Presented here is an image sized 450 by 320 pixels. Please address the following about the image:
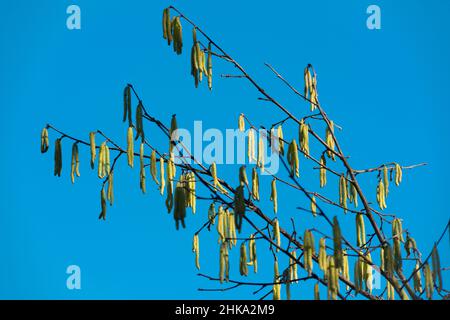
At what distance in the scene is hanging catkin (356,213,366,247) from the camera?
4859mm

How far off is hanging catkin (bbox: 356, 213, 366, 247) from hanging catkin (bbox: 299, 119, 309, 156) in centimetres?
51

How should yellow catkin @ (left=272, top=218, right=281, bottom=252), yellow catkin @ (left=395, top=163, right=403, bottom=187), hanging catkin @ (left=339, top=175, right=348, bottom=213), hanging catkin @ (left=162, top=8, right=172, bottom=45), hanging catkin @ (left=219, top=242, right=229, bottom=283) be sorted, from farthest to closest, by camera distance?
yellow catkin @ (left=395, top=163, right=403, bottom=187)
hanging catkin @ (left=339, top=175, right=348, bottom=213)
hanging catkin @ (left=162, top=8, right=172, bottom=45)
yellow catkin @ (left=272, top=218, right=281, bottom=252)
hanging catkin @ (left=219, top=242, right=229, bottom=283)

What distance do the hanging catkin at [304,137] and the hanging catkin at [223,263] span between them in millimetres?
892

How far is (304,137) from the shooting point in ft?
17.0

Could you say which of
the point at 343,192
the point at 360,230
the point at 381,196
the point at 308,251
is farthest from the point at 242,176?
the point at 381,196

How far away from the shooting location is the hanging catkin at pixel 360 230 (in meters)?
4.86

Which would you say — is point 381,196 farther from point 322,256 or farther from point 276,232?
point 322,256

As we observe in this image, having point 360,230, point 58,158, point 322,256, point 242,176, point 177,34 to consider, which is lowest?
point 322,256

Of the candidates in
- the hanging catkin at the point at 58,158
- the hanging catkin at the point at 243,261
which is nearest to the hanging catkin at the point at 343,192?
the hanging catkin at the point at 243,261

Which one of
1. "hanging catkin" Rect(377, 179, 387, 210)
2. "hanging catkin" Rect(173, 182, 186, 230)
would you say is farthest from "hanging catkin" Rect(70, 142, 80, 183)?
"hanging catkin" Rect(377, 179, 387, 210)

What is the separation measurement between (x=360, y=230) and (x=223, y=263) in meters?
0.81

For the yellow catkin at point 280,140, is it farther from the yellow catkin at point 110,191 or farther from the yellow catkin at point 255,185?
the yellow catkin at point 110,191

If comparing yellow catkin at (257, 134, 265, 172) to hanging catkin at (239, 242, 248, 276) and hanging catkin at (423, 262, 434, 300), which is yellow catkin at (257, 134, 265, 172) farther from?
hanging catkin at (423, 262, 434, 300)
